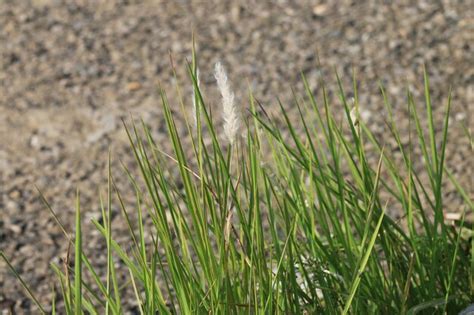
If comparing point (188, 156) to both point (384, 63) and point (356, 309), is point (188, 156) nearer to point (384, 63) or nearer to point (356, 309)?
point (384, 63)

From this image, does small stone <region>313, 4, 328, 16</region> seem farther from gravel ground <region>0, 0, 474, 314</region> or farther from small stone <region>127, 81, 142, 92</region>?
small stone <region>127, 81, 142, 92</region>

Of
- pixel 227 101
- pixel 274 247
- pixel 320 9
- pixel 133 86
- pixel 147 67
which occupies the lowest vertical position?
pixel 274 247

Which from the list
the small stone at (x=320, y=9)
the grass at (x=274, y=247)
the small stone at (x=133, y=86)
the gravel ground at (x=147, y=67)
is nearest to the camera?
the grass at (x=274, y=247)

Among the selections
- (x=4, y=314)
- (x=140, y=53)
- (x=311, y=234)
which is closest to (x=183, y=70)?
(x=140, y=53)

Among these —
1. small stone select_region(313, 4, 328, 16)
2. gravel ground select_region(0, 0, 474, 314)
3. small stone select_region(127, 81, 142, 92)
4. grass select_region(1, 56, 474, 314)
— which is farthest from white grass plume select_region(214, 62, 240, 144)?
small stone select_region(313, 4, 328, 16)

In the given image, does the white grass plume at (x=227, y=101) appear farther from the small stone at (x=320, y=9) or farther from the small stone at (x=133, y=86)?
the small stone at (x=320, y=9)

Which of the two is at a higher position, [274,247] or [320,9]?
[320,9]

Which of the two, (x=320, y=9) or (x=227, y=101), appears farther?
(x=320, y=9)

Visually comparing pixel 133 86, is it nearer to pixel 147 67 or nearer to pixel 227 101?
pixel 147 67

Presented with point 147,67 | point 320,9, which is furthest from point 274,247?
point 320,9

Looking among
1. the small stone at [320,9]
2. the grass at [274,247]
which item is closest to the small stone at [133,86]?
the small stone at [320,9]
